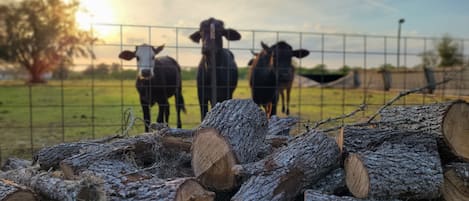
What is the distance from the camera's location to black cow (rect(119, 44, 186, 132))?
274 inches

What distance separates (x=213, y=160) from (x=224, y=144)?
0.14 m

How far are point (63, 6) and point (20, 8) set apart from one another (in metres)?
4.32

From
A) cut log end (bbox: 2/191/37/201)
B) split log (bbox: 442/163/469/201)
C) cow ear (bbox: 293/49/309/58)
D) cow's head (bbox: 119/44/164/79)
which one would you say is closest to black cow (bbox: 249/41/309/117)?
cow ear (bbox: 293/49/309/58)

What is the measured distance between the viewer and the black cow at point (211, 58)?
6.62 metres

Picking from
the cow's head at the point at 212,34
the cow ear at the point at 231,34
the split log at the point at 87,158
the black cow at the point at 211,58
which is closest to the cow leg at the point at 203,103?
the black cow at the point at 211,58

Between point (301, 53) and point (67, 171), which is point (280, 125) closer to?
point (67, 171)

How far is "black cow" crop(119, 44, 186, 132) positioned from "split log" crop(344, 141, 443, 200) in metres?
4.25

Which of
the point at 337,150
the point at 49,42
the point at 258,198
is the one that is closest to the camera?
the point at 258,198

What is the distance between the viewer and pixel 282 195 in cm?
257

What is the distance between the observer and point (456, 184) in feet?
9.86

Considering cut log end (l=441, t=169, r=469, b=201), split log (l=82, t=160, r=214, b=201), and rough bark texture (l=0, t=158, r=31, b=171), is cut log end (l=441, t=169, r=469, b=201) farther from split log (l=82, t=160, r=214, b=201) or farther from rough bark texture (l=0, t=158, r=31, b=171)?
rough bark texture (l=0, t=158, r=31, b=171)

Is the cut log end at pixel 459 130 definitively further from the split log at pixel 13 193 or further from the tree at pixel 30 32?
the tree at pixel 30 32

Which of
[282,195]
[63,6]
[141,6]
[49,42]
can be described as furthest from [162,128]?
[63,6]

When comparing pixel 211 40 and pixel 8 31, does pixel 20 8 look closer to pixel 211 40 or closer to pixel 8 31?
pixel 8 31
